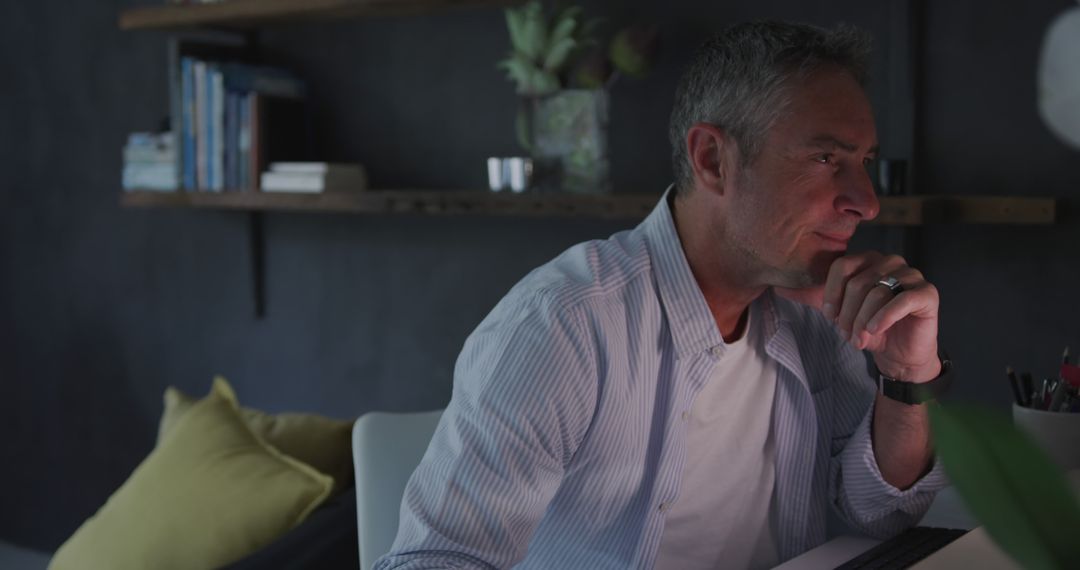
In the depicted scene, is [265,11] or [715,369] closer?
[715,369]

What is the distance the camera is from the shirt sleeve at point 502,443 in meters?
1.22

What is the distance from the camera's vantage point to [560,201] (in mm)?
2268

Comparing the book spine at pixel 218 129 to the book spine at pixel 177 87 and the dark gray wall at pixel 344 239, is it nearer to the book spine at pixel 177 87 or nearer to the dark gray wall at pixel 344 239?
the book spine at pixel 177 87

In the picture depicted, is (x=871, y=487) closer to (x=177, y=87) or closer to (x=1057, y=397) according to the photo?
(x=1057, y=397)

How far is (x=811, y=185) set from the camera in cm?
140

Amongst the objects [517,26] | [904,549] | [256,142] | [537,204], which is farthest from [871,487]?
[256,142]

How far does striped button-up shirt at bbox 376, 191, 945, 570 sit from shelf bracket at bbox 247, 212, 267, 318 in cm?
184

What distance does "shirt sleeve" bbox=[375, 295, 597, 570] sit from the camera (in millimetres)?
1221

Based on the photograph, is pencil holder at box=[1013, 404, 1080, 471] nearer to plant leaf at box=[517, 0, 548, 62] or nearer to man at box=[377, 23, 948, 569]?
man at box=[377, 23, 948, 569]

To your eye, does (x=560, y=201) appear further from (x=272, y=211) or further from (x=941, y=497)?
(x=272, y=211)

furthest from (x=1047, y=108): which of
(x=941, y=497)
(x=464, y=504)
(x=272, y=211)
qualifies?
(x=272, y=211)

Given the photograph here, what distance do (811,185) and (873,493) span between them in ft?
1.28

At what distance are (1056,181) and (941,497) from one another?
66cm

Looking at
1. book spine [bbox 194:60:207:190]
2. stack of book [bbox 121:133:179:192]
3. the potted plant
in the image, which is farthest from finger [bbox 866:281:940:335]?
stack of book [bbox 121:133:179:192]
